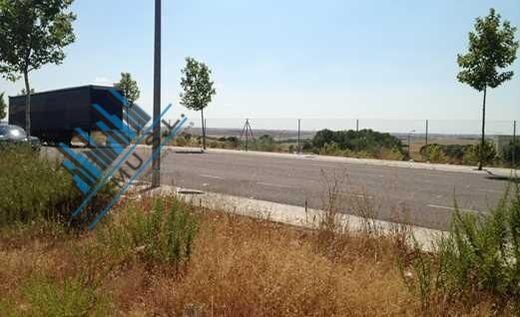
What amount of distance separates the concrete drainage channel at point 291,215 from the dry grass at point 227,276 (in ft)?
1.86

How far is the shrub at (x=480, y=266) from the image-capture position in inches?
156

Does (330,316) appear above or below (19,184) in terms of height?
below

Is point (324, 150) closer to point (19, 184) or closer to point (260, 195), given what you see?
point (260, 195)

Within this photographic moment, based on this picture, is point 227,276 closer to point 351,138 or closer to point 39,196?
point 39,196

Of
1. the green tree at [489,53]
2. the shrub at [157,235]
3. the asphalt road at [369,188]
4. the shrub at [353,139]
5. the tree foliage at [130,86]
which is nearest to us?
the shrub at [157,235]

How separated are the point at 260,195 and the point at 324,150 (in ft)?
67.9

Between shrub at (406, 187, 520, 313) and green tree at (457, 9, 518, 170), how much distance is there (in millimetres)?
17450

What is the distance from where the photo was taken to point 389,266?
4.94 m

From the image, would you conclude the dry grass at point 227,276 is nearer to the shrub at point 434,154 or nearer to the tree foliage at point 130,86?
the shrub at point 434,154

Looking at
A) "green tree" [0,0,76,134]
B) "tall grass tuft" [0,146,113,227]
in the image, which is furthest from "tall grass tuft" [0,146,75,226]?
"green tree" [0,0,76,134]

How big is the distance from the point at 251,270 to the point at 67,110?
106ft

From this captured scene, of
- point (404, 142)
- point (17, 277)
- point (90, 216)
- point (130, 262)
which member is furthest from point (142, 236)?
point (404, 142)

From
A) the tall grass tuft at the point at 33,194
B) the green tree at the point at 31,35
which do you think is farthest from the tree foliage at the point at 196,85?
the tall grass tuft at the point at 33,194

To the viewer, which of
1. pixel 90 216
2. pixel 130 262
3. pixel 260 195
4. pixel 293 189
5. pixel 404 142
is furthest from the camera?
pixel 404 142
